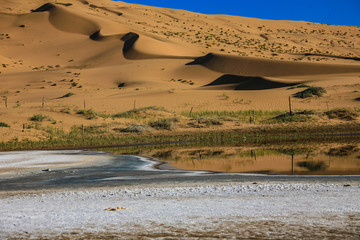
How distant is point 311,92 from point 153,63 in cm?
3591

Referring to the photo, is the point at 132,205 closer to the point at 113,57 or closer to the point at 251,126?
the point at 251,126

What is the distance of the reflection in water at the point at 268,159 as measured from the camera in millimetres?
16641

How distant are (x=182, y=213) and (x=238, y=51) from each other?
294ft

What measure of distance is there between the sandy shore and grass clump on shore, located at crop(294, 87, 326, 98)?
130ft

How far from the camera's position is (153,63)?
82.2 meters

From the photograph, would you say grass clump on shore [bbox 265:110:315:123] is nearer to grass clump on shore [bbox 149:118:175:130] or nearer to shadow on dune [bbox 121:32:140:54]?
grass clump on shore [bbox 149:118:175:130]

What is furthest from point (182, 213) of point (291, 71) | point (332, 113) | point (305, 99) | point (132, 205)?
point (291, 71)

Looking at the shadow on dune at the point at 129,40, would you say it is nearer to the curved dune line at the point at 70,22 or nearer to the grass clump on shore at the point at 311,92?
the curved dune line at the point at 70,22

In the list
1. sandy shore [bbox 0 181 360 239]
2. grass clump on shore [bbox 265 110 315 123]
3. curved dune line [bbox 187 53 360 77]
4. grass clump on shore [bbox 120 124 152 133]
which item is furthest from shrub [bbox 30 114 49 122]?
curved dune line [bbox 187 53 360 77]

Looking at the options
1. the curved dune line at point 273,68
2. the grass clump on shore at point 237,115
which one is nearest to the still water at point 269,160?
the grass clump on shore at point 237,115

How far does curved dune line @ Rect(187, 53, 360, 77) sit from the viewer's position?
69875 millimetres

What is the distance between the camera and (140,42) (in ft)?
309

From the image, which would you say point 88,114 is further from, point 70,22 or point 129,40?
point 70,22

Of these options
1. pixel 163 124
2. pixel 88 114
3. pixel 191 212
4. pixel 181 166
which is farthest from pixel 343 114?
pixel 191 212
